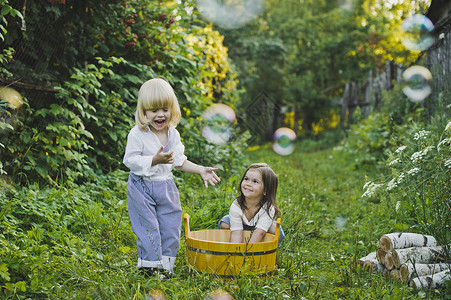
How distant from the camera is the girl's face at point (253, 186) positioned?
292 centimetres

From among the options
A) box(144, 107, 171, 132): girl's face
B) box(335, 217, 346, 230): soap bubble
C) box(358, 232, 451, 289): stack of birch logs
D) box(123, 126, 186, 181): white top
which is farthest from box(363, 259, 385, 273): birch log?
box(144, 107, 171, 132): girl's face

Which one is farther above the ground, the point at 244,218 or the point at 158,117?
the point at 158,117

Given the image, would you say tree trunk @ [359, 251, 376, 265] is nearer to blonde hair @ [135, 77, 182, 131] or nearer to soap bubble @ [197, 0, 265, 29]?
blonde hair @ [135, 77, 182, 131]

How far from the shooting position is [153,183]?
2668mm

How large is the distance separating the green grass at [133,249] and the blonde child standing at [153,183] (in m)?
0.15

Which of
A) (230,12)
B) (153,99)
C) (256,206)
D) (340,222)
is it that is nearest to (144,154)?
(153,99)

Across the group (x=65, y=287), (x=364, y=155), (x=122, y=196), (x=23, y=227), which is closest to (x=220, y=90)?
(x=364, y=155)

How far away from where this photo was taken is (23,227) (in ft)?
9.84

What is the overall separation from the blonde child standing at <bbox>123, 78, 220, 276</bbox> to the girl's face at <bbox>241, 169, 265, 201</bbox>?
0.92ft

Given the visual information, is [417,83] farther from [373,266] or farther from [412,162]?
[373,266]

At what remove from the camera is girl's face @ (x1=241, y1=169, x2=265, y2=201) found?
292 centimetres

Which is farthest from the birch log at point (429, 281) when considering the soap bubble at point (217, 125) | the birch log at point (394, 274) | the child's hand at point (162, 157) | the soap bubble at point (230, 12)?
the soap bubble at point (230, 12)

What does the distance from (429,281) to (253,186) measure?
4.10ft

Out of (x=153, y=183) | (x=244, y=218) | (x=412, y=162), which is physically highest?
(x=412, y=162)
